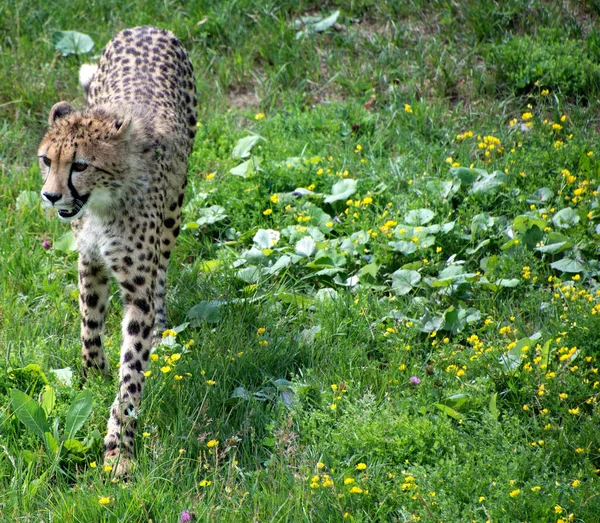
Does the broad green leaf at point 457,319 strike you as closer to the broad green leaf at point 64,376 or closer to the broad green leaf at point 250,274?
the broad green leaf at point 250,274

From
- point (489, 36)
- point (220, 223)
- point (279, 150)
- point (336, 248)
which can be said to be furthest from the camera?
point (489, 36)

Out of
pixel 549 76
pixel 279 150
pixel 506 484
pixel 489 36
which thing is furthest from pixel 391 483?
pixel 489 36

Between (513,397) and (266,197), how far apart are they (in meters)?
2.55

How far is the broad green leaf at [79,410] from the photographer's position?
4258mm

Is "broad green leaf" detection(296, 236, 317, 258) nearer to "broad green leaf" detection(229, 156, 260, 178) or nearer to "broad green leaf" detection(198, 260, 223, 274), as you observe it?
"broad green leaf" detection(198, 260, 223, 274)

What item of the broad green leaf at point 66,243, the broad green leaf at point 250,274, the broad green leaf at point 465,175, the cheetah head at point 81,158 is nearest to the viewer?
the cheetah head at point 81,158

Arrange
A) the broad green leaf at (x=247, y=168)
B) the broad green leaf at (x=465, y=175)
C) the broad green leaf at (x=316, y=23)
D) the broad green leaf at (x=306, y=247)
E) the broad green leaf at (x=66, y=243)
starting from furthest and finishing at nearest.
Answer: the broad green leaf at (x=316, y=23)
the broad green leaf at (x=247, y=168)
the broad green leaf at (x=465, y=175)
the broad green leaf at (x=66, y=243)
the broad green leaf at (x=306, y=247)

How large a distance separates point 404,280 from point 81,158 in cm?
212

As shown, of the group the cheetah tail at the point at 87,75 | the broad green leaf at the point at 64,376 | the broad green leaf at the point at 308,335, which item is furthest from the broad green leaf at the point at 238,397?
the cheetah tail at the point at 87,75

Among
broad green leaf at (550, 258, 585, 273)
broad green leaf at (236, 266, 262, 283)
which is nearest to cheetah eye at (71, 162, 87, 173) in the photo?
broad green leaf at (236, 266, 262, 283)

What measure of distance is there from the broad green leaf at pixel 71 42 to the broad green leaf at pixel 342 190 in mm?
2942

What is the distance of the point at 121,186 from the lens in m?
4.68

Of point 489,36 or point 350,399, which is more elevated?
point 489,36

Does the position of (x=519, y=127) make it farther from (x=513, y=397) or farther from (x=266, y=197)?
(x=513, y=397)
